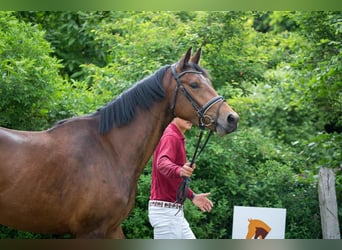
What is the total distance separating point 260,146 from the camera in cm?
599

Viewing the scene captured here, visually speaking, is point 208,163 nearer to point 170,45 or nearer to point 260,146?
point 260,146

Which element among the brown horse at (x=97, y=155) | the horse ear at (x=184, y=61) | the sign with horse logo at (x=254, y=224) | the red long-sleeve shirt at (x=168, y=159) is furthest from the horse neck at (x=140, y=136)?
the sign with horse logo at (x=254, y=224)

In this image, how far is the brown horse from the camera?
3.52 meters

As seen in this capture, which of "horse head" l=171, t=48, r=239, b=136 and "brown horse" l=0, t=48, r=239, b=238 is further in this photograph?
"horse head" l=171, t=48, r=239, b=136

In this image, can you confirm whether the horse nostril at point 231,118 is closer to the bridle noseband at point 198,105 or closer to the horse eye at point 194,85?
the bridle noseband at point 198,105

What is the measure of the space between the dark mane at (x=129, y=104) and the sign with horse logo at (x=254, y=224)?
1843 millimetres

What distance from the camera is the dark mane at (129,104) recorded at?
370 cm

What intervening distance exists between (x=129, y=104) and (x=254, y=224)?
80.5 inches

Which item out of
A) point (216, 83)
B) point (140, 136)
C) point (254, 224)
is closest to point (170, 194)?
point (140, 136)

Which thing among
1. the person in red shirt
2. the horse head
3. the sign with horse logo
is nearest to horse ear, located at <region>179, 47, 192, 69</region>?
Answer: the horse head

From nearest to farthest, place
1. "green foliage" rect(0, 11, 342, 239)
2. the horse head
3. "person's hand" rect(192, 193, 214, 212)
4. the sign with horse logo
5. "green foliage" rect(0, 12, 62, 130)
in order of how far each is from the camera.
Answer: the horse head < "person's hand" rect(192, 193, 214, 212) < "green foliage" rect(0, 12, 62, 130) < "green foliage" rect(0, 11, 342, 239) < the sign with horse logo

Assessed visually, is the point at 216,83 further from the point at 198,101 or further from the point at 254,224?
the point at 198,101

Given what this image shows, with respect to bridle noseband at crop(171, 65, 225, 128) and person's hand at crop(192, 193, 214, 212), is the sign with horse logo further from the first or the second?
bridle noseband at crop(171, 65, 225, 128)

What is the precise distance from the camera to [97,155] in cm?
363
